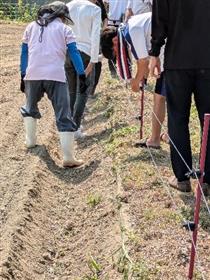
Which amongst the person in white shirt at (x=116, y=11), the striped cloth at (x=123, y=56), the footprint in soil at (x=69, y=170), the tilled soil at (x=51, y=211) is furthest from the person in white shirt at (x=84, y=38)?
the person in white shirt at (x=116, y=11)

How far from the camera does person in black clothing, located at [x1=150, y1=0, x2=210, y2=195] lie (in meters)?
4.36

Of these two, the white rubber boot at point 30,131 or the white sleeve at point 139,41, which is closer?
the white sleeve at point 139,41

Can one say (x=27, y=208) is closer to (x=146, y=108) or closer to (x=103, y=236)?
(x=103, y=236)

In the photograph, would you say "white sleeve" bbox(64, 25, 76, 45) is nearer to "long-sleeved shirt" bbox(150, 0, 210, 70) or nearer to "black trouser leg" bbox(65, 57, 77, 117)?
"black trouser leg" bbox(65, 57, 77, 117)

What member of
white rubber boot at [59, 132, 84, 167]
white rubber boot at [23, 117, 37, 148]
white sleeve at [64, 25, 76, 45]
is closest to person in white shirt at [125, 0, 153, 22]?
white sleeve at [64, 25, 76, 45]

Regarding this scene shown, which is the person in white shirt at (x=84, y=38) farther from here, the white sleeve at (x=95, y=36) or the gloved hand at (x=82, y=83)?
the gloved hand at (x=82, y=83)

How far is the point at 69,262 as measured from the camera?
456cm

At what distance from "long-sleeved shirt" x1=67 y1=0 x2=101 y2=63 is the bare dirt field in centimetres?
95

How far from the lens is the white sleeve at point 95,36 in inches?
269

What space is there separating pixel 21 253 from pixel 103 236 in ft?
2.08

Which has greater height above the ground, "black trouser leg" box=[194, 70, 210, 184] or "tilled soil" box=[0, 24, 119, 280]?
"black trouser leg" box=[194, 70, 210, 184]

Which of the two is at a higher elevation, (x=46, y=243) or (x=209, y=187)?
(x=209, y=187)

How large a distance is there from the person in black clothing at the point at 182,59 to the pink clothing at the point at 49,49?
1676mm

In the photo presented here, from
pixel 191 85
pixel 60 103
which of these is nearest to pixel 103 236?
pixel 191 85
